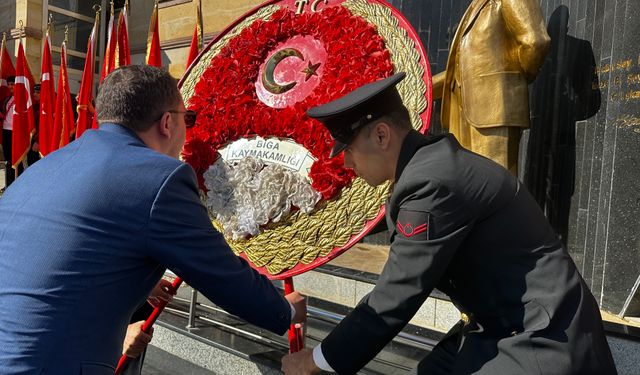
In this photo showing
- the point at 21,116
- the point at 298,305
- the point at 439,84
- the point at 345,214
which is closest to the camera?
the point at 298,305

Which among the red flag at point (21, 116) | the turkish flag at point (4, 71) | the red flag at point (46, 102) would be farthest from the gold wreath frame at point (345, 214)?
the turkish flag at point (4, 71)

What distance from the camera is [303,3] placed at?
9.04ft

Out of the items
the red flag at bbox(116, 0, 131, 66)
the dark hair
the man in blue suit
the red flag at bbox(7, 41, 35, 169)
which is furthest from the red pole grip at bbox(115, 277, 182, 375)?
the red flag at bbox(7, 41, 35, 169)

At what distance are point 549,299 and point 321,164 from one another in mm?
1221

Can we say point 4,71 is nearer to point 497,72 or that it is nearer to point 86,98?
point 86,98

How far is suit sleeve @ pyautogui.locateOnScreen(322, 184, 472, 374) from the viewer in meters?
1.47

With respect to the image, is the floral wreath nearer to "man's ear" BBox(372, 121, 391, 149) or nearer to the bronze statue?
"man's ear" BBox(372, 121, 391, 149)

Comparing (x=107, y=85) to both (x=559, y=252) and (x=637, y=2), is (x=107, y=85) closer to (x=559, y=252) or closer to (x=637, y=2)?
(x=559, y=252)

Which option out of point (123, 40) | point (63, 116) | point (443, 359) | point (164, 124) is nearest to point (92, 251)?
point (164, 124)

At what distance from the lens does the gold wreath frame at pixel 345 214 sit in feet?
7.70

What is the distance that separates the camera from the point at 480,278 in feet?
4.99

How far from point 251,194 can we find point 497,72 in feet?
7.24

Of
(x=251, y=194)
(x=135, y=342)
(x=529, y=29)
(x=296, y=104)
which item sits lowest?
(x=135, y=342)

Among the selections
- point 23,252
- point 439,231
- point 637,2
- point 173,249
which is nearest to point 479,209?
point 439,231
